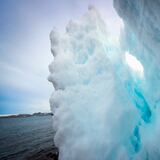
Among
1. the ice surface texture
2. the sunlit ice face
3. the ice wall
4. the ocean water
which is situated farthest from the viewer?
the ocean water

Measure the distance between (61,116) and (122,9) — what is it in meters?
5.29

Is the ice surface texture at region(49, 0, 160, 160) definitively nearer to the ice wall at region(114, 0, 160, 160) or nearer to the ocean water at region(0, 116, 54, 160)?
the ice wall at region(114, 0, 160, 160)

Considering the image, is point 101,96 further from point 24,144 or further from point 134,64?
point 24,144

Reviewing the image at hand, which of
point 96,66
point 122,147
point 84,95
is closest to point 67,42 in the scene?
point 96,66

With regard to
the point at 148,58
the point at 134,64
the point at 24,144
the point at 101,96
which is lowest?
the point at 24,144

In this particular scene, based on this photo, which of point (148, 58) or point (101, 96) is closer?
point (148, 58)

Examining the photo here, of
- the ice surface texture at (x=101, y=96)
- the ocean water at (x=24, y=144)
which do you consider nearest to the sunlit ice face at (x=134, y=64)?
the ice surface texture at (x=101, y=96)

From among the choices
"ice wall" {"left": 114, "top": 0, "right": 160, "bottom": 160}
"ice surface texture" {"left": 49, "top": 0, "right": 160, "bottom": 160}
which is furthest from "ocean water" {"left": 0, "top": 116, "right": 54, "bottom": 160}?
"ice wall" {"left": 114, "top": 0, "right": 160, "bottom": 160}

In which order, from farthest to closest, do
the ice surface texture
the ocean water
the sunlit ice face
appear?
the ocean water, the sunlit ice face, the ice surface texture

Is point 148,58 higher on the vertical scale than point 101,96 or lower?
higher

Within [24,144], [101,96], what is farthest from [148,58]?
[24,144]

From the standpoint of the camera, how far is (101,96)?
7539 millimetres

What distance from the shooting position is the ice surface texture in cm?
643

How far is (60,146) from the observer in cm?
729
